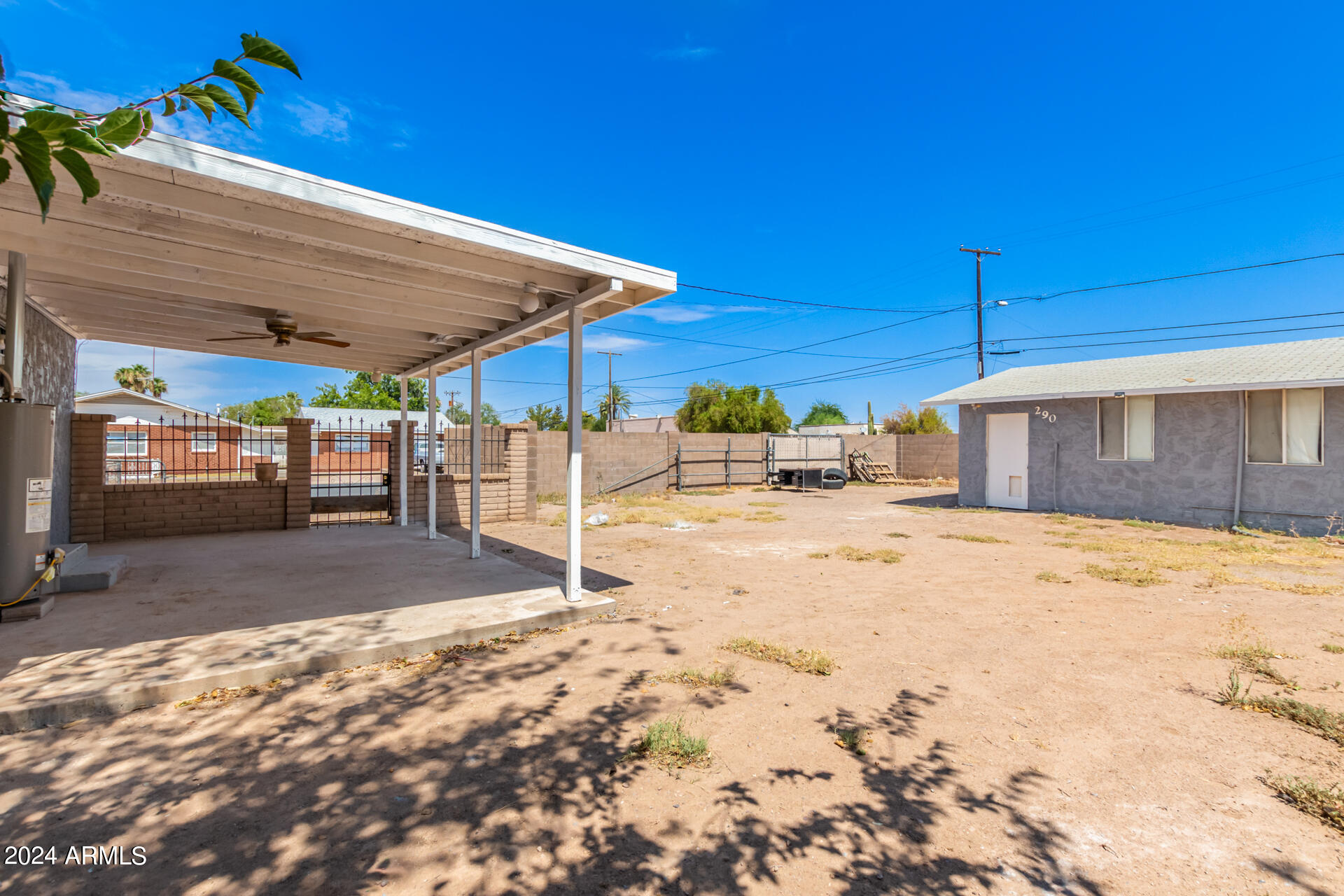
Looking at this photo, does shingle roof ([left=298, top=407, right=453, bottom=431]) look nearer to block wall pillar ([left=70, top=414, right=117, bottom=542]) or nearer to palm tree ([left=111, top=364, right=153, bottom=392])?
palm tree ([left=111, top=364, right=153, bottom=392])

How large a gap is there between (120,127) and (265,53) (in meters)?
0.32

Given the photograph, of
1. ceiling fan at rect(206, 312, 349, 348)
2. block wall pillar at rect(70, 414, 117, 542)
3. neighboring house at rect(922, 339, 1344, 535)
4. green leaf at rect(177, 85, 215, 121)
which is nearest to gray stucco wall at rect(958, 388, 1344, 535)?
neighboring house at rect(922, 339, 1344, 535)

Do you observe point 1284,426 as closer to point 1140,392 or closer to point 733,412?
point 1140,392

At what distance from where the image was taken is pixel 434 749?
2.85 meters

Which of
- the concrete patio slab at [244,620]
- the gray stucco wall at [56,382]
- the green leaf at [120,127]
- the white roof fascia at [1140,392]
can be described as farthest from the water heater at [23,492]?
the white roof fascia at [1140,392]

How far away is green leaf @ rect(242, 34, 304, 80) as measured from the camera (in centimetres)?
117

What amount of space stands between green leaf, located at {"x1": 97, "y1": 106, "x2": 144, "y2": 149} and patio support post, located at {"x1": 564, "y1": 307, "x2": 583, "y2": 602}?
3719 mm

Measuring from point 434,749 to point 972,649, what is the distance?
3.64m

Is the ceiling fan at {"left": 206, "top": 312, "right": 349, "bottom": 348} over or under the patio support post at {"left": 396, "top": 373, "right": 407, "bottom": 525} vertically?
over

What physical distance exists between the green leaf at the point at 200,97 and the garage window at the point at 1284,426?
46.5 ft

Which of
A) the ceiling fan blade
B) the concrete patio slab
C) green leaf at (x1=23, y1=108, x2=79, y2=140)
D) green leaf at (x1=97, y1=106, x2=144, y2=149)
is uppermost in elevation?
the ceiling fan blade

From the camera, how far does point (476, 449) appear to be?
734 centimetres

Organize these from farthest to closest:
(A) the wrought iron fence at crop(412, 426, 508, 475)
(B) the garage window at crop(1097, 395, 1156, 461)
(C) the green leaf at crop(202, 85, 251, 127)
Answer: (B) the garage window at crop(1097, 395, 1156, 461) → (A) the wrought iron fence at crop(412, 426, 508, 475) → (C) the green leaf at crop(202, 85, 251, 127)

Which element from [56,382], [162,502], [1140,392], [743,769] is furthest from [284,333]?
[1140,392]
